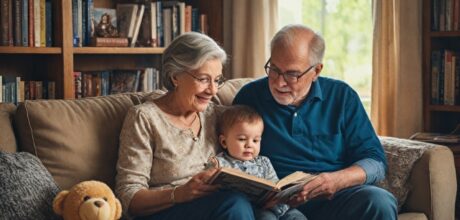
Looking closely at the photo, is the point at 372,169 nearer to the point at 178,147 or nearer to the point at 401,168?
the point at 401,168

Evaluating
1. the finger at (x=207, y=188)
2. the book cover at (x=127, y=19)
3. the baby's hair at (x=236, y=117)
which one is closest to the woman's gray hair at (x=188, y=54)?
the baby's hair at (x=236, y=117)

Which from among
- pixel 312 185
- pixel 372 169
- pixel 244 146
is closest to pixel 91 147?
pixel 244 146

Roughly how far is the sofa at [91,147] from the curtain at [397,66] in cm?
92

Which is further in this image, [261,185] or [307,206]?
[307,206]

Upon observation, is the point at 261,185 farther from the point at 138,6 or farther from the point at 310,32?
the point at 138,6

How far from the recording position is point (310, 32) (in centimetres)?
254

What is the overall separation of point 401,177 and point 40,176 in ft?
4.26

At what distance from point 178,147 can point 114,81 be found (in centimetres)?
163

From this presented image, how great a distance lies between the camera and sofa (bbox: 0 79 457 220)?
2.30 m

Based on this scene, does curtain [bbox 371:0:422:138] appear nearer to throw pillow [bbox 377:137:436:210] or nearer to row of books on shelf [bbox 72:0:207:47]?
throw pillow [bbox 377:137:436:210]

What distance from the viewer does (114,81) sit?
3855 mm

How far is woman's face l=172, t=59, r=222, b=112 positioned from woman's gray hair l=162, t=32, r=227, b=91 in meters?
0.02

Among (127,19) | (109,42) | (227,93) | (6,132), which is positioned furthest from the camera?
(127,19)

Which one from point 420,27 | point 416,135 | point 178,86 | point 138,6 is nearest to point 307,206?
point 178,86
